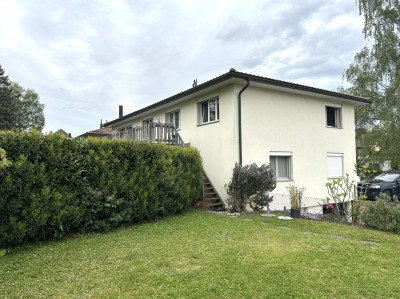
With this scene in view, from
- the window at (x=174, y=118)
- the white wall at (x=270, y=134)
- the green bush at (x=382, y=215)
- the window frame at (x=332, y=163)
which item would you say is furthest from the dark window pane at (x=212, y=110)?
the green bush at (x=382, y=215)

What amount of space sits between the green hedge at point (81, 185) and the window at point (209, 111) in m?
3.19

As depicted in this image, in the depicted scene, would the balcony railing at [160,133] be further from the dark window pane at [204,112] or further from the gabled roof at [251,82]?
the gabled roof at [251,82]

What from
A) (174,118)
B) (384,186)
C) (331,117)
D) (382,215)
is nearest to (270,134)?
(331,117)

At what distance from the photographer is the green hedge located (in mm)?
5375

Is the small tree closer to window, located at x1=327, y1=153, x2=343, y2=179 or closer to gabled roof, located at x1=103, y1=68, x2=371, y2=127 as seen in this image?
gabled roof, located at x1=103, y1=68, x2=371, y2=127

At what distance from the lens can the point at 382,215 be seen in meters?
7.94

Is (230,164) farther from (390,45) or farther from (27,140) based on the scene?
(390,45)

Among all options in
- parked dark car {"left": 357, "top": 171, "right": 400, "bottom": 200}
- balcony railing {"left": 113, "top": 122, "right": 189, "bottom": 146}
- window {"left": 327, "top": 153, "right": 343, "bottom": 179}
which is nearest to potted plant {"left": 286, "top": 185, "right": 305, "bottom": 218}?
window {"left": 327, "top": 153, "right": 343, "bottom": 179}

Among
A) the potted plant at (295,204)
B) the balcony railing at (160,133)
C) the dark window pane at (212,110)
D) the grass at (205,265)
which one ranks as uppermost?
the dark window pane at (212,110)

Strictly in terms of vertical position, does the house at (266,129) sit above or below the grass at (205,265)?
above

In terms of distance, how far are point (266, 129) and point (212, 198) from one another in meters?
3.41

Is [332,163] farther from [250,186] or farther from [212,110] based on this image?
[212,110]

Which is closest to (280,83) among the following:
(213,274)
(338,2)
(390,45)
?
(338,2)

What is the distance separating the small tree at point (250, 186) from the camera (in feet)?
31.4
